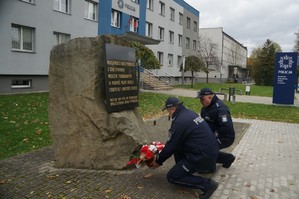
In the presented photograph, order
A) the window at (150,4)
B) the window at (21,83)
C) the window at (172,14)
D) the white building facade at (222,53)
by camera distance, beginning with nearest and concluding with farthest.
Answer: the window at (21,83)
the window at (150,4)
the window at (172,14)
the white building facade at (222,53)

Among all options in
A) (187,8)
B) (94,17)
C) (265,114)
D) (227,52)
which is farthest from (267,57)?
(265,114)

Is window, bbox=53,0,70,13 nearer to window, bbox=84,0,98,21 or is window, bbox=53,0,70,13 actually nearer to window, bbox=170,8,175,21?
window, bbox=84,0,98,21

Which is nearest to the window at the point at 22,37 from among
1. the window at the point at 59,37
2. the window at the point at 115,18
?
the window at the point at 59,37

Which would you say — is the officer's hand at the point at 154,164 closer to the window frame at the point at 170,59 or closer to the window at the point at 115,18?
the window at the point at 115,18

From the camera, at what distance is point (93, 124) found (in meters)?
5.55

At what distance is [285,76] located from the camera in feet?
61.2

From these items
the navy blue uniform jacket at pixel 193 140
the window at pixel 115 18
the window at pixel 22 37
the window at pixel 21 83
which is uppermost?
the window at pixel 115 18

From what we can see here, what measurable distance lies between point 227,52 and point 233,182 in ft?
250

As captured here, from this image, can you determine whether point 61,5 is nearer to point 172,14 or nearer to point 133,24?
point 133,24

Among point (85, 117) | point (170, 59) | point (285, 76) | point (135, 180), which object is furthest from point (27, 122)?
point (170, 59)

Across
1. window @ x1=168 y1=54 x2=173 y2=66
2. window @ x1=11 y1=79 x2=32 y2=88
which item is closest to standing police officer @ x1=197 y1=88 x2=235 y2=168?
window @ x1=11 y1=79 x2=32 y2=88

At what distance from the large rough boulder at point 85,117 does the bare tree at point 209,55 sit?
1938 inches

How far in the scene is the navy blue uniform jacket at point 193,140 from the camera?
435cm

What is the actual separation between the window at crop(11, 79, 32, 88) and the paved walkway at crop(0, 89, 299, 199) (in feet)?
42.0
